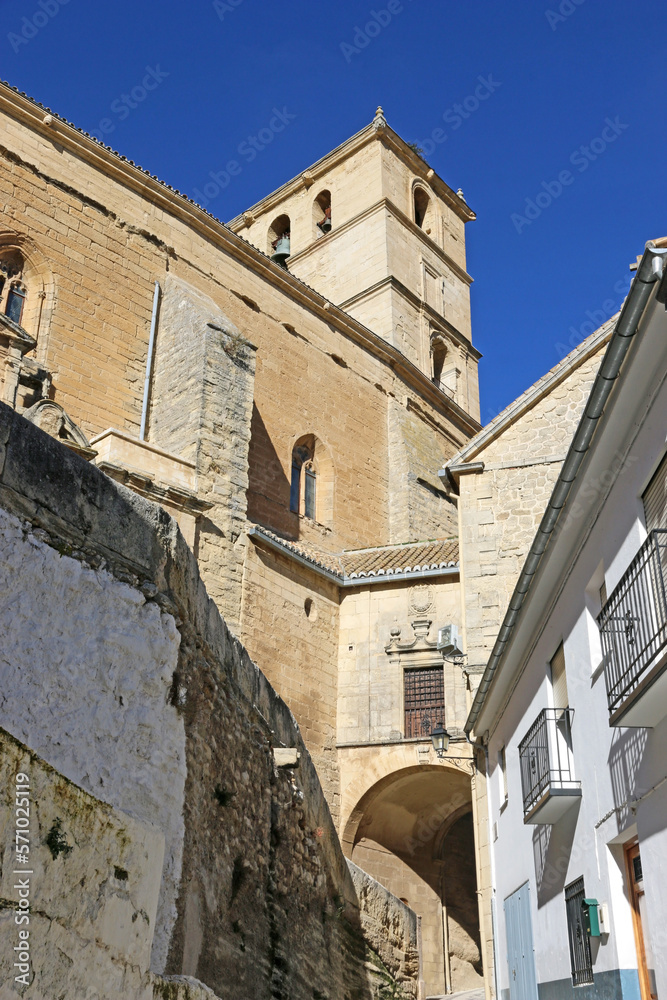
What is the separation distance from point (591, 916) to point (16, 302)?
Answer: 13657mm

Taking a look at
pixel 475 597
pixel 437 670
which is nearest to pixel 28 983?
pixel 475 597

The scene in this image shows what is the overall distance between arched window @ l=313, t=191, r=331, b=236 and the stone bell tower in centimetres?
4

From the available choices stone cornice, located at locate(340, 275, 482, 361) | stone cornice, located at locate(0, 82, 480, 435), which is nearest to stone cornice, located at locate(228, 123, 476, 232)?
stone cornice, located at locate(340, 275, 482, 361)

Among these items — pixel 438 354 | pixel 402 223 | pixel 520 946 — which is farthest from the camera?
pixel 438 354

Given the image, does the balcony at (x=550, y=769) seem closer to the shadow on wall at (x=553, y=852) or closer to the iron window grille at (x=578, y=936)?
the shadow on wall at (x=553, y=852)

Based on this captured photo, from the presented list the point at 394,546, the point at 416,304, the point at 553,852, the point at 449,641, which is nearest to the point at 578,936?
the point at 553,852

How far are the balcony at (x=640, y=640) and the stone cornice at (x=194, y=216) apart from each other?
14652 millimetres

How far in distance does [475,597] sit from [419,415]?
11.7 meters

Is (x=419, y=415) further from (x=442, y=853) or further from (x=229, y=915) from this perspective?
(x=229, y=915)

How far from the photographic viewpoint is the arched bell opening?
16359 mm

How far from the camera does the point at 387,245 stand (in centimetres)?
2797

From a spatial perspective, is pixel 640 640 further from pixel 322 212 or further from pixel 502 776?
pixel 322 212

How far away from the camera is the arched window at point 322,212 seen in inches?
1229

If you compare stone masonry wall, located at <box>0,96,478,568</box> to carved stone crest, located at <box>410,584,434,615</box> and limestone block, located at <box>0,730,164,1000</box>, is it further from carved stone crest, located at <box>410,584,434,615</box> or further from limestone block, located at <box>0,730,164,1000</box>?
limestone block, located at <box>0,730,164,1000</box>
